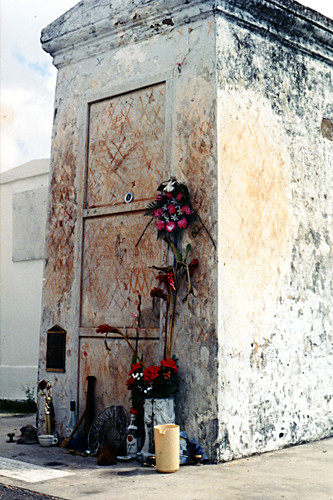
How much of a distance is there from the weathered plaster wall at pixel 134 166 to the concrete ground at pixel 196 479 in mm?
556

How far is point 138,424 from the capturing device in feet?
21.8

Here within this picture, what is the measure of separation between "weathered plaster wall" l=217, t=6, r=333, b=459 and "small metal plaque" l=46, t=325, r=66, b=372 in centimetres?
212

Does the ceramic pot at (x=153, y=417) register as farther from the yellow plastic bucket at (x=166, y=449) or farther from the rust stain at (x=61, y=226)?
the rust stain at (x=61, y=226)

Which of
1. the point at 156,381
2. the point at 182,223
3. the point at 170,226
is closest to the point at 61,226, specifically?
the point at 170,226

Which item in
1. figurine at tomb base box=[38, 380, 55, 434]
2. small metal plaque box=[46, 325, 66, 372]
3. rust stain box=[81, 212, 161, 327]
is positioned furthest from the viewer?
small metal plaque box=[46, 325, 66, 372]

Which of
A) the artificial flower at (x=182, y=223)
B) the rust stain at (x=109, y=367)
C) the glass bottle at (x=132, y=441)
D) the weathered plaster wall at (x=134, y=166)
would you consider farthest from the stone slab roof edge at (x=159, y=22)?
the glass bottle at (x=132, y=441)

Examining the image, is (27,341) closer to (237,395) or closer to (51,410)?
(51,410)

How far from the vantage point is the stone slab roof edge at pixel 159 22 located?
702 cm

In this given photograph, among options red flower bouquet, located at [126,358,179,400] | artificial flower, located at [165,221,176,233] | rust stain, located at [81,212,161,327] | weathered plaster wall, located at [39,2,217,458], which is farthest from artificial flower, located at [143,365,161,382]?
artificial flower, located at [165,221,176,233]

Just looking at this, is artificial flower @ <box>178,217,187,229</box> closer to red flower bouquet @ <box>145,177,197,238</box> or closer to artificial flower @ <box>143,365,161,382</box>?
red flower bouquet @ <box>145,177,197,238</box>

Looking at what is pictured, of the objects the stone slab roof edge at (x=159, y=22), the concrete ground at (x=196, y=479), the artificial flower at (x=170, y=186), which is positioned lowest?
the concrete ground at (x=196, y=479)

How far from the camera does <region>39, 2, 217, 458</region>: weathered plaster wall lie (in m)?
6.52

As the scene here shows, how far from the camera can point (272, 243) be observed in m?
7.20

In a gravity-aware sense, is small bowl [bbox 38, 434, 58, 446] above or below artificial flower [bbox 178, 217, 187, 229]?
below
